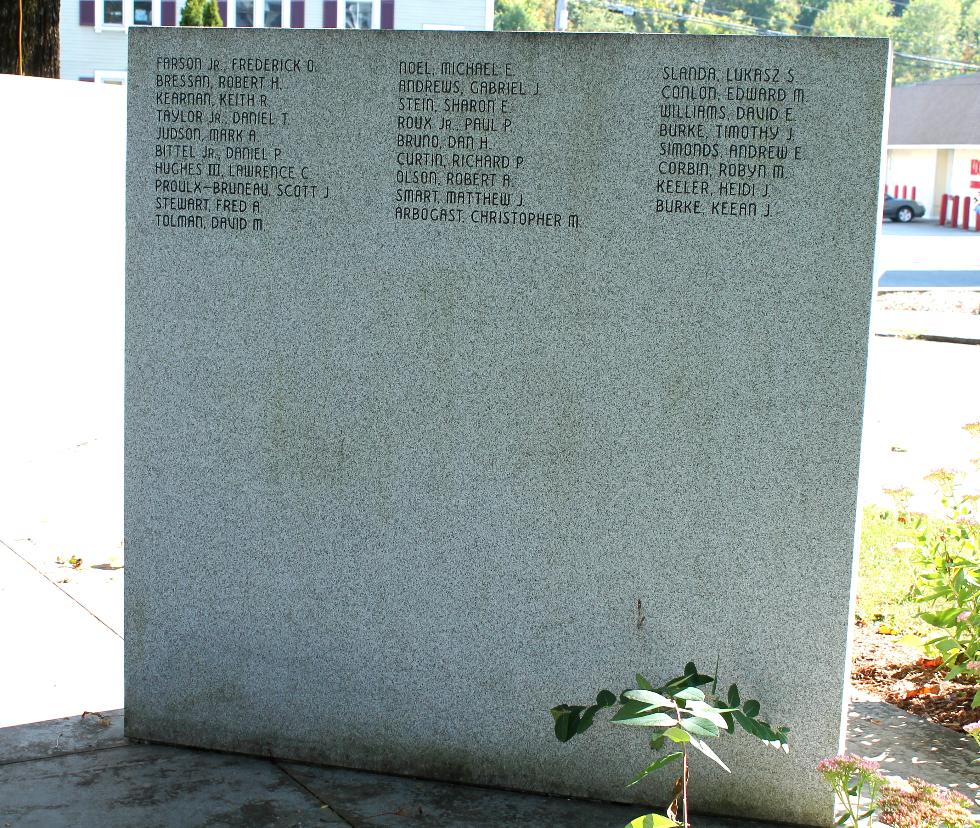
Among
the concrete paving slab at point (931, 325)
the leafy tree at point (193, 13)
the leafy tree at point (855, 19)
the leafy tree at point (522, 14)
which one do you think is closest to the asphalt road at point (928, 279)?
the concrete paving slab at point (931, 325)

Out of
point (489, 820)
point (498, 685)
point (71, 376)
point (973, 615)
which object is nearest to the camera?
point (489, 820)

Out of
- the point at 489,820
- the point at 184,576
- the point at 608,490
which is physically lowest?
the point at 489,820

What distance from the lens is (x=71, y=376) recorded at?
307 inches

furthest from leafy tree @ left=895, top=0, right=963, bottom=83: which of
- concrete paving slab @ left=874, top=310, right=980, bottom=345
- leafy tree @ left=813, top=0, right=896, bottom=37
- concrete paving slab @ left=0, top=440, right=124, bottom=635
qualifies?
concrete paving slab @ left=0, top=440, right=124, bottom=635

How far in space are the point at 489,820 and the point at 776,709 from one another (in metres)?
0.87

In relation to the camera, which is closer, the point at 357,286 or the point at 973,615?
Result: the point at 357,286

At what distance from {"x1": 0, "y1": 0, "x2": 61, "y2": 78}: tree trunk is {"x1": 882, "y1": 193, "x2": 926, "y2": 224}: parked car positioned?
150 ft

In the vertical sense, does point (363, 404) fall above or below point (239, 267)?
below

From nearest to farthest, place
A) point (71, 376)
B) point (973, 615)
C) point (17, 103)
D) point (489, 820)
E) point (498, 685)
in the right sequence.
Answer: point (489, 820) → point (498, 685) → point (973, 615) → point (17, 103) → point (71, 376)

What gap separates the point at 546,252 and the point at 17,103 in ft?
15.1

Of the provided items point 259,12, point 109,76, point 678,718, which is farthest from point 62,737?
point 109,76

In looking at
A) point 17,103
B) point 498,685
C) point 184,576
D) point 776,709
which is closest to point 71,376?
point 17,103

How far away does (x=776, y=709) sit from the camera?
363 cm

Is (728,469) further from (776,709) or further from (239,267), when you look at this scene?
(239,267)
